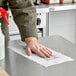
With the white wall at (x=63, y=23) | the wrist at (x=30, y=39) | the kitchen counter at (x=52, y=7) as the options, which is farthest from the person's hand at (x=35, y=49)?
the white wall at (x=63, y=23)

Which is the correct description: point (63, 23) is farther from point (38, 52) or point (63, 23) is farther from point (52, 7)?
point (38, 52)

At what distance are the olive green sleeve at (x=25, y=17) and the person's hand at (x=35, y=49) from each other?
77 mm

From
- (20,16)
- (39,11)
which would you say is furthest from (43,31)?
(20,16)

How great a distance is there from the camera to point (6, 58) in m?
1.30

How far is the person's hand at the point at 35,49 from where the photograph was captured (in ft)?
4.33

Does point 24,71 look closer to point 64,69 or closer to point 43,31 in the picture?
→ point 64,69

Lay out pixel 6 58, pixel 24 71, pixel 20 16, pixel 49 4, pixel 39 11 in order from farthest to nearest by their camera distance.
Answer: pixel 49 4 → pixel 39 11 → pixel 20 16 → pixel 6 58 → pixel 24 71

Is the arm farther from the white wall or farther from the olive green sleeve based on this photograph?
the white wall

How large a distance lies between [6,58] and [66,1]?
175cm

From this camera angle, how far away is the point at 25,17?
5.00 ft

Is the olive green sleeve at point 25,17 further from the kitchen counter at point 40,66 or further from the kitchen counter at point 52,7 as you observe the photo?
the kitchen counter at point 52,7

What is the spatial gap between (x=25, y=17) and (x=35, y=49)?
25cm

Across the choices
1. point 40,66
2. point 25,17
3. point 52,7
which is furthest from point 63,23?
point 40,66

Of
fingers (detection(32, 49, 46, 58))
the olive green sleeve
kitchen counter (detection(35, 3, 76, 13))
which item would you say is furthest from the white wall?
fingers (detection(32, 49, 46, 58))
